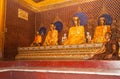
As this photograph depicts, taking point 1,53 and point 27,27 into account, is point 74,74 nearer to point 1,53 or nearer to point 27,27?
point 1,53

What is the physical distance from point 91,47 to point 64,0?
10.1 ft

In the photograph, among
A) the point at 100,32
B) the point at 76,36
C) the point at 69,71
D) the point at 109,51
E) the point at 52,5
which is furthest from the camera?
→ the point at 52,5

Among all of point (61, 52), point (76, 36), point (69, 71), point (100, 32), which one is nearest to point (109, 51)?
point (69, 71)

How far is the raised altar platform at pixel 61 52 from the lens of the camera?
4184 mm

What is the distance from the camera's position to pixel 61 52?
4.58 metres

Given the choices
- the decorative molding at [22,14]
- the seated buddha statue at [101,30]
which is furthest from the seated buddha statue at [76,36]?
the decorative molding at [22,14]

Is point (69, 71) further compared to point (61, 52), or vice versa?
point (61, 52)

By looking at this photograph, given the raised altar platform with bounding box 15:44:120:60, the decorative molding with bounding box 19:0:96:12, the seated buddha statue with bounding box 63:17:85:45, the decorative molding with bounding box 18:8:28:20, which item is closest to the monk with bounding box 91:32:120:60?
the raised altar platform with bounding box 15:44:120:60

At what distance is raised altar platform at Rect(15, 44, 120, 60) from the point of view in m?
4.18

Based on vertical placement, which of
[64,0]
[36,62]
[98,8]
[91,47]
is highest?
[64,0]

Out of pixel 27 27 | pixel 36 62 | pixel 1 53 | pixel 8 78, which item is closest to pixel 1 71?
pixel 8 78

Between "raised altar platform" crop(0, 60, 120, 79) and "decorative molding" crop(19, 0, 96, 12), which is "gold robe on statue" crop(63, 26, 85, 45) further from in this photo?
"raised altar platform" crop(0, 60, 120, 79)

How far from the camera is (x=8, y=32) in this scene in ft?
17.8

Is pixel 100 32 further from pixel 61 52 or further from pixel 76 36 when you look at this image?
pixel 61 52
